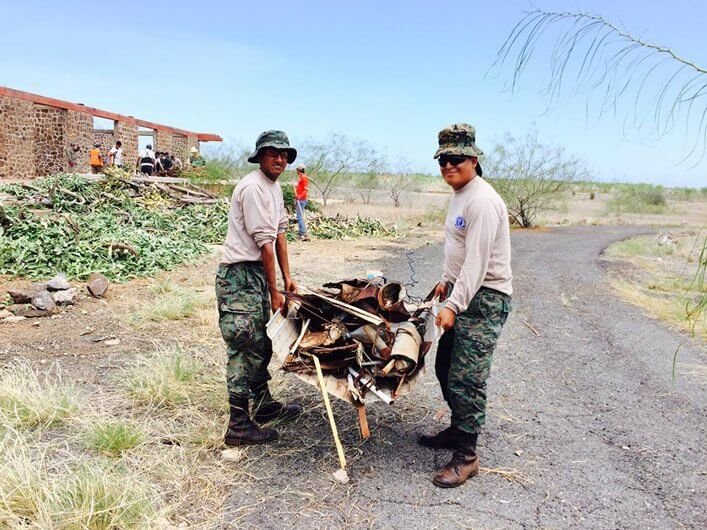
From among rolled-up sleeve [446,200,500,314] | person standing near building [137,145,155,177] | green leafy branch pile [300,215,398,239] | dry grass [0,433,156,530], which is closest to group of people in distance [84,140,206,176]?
person standing near building [137,145,155,177]

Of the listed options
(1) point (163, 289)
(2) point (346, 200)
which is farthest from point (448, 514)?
(2) point (346, 200)

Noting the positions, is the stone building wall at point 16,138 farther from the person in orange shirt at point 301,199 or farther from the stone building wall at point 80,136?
the person in orange shirt at point 301,199

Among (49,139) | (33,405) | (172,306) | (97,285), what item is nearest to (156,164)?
(49,139)

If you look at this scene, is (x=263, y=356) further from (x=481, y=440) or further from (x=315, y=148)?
(x=315, y=148)

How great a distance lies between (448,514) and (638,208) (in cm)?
4100

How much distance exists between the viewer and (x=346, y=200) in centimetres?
3834

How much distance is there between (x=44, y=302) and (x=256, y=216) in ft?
15.9

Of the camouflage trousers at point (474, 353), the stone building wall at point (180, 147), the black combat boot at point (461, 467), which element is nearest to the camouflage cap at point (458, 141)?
the camouflage trousers at point (474, 353)

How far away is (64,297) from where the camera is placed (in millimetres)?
7164

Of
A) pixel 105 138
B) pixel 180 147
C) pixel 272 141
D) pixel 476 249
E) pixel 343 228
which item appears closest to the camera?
pixel 476 249

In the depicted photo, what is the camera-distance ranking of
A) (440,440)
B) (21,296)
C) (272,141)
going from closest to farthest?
(272,141), (440,440), (21,296)

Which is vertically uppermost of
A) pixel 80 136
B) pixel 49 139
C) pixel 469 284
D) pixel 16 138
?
pixel 80 136

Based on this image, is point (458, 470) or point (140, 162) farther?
point (140, 162)

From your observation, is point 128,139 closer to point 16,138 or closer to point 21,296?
point 16,138
